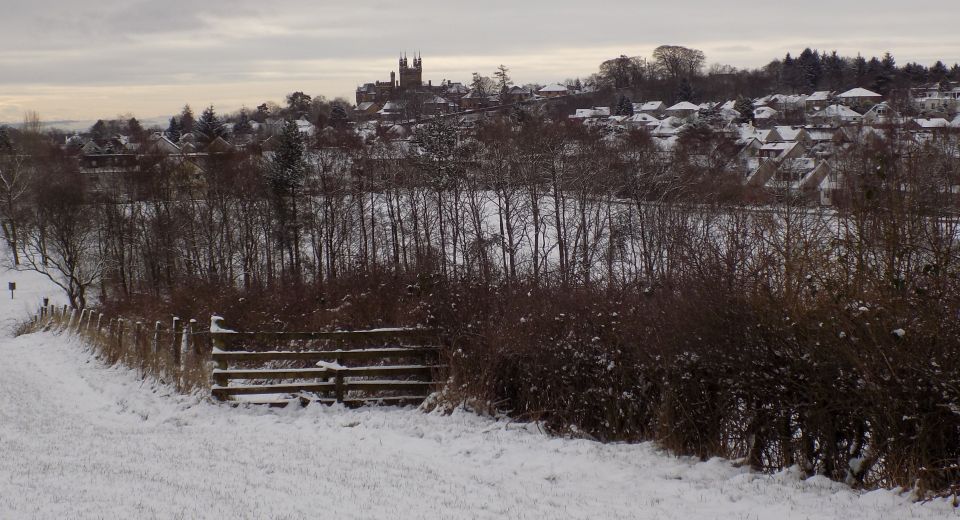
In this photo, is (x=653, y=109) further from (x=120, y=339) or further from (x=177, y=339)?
(x=177, y=339)

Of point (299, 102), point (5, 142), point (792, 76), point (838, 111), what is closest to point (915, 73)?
point (792, 76)

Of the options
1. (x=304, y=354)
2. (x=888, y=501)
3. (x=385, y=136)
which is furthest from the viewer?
(x=385, y=136)

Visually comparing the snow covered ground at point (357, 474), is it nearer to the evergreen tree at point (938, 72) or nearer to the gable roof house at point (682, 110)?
the gable roof house at point (682, 110)

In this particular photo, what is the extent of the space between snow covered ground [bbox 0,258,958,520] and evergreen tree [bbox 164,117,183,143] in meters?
101

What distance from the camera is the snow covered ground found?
6242mm

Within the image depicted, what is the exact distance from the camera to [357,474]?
298 inches

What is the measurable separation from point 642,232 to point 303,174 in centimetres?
2073

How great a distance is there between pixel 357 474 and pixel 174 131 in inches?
4352

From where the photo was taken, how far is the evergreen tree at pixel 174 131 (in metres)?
104

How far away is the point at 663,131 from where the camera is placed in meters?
96.4

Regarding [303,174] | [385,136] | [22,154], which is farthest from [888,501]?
[22,154]

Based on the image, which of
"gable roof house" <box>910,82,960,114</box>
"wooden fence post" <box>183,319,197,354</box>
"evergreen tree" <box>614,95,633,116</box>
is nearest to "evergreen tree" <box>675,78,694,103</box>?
"evergreen tree" <box>614,95,633,116</box>

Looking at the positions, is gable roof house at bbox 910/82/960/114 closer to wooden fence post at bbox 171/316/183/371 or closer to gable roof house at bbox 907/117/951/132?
gable roof house at bbox 907/117/951/132

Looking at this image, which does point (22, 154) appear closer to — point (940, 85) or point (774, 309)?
point (774, 309)
